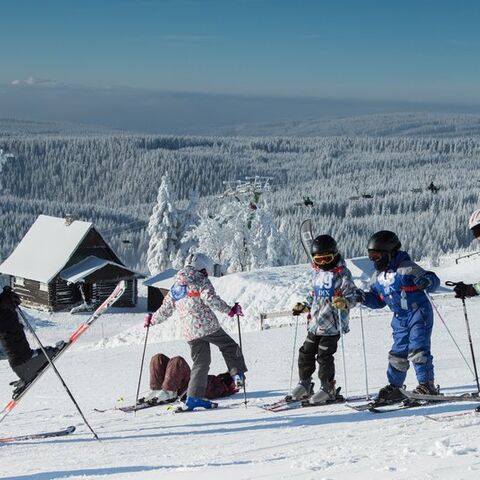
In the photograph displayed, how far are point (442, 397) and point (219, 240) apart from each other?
41358 millimetres

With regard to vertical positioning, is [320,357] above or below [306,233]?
below

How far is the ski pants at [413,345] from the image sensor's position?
687 cm

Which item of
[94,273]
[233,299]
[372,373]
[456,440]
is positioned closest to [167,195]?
[94,273]

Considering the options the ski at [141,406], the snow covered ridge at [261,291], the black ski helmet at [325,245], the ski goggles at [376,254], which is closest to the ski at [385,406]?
the ski goggles at [376,254]

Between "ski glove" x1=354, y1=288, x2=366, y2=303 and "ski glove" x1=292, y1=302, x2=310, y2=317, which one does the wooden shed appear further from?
"ski glove" x1=354, y1=288, x2=366, y2=303

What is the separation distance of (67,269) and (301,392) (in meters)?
31.3

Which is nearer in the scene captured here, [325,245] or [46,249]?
[325,245]

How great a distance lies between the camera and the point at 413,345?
22.6ft

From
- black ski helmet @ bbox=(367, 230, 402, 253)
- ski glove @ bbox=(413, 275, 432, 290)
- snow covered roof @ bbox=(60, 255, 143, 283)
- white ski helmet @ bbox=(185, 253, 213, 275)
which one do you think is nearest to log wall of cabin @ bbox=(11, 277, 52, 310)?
snow covered roof @ bbox=(60, 255, 143, 283)

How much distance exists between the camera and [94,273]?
37219 mm

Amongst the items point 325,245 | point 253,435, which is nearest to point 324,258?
point 325,245

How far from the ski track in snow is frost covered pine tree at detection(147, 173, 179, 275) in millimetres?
38365

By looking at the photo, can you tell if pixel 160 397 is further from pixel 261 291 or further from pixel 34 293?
pixel 34 293

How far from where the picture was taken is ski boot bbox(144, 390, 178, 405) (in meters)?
8.36
